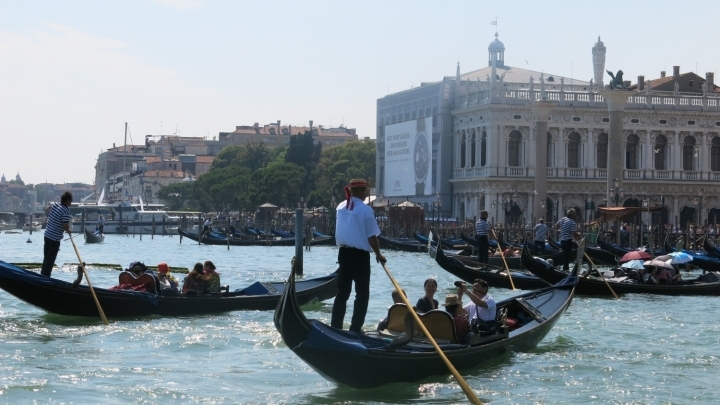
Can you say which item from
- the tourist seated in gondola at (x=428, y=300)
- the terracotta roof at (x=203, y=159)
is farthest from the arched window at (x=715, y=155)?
the terracotta roof at (x=203, y=159)

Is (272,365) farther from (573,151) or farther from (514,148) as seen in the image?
(573,151)

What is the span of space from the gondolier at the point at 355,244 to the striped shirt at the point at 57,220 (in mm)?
4107

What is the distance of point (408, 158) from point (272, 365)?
1577 inches

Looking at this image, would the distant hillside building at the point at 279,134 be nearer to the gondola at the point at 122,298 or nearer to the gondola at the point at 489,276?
the gondola at the point at 489,276

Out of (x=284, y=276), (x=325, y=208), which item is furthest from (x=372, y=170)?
(x=284, y=276)

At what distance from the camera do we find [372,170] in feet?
195

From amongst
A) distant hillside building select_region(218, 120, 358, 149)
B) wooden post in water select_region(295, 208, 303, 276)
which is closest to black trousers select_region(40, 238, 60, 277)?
wooden post in water select_region(295, 208, 303, 276)

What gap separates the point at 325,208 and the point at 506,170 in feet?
45.1

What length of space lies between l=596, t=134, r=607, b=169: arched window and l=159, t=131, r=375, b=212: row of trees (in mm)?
13935

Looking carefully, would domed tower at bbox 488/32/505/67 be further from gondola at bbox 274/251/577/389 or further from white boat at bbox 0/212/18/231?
gondola at bbox 274/251/577/389

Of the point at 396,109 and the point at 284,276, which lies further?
the point at 396,109

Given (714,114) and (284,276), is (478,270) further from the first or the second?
(714,114)

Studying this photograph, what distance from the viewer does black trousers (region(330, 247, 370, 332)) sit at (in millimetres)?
8297

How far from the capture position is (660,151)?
4441 centimetres
